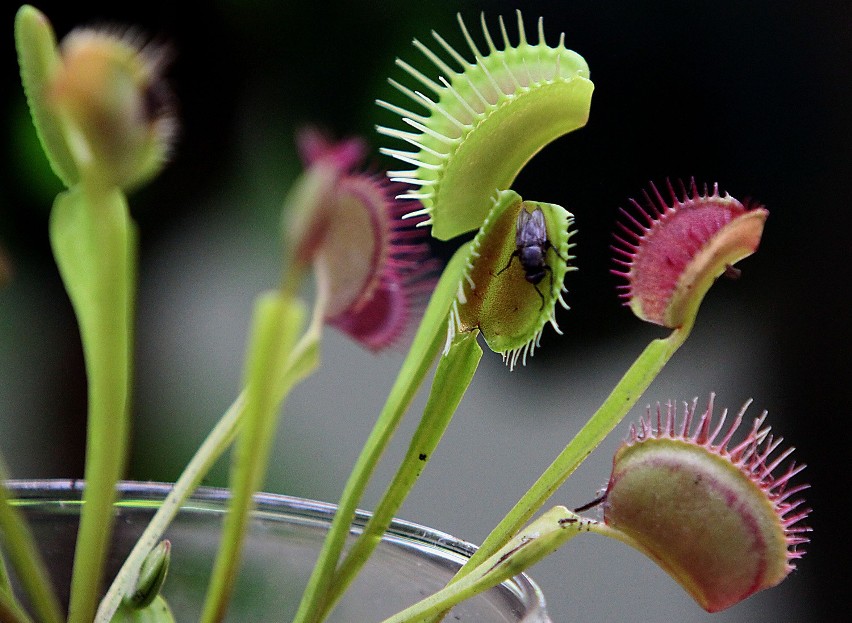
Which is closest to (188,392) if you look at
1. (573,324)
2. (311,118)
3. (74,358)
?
(74,358)

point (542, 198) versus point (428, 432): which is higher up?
point (542, 198)

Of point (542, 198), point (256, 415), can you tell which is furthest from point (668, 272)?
point (542, 198)

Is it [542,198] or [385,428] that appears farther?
[542,198]

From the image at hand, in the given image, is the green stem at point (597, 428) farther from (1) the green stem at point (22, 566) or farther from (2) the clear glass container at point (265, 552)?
(1) the green stem at point (22, 566)

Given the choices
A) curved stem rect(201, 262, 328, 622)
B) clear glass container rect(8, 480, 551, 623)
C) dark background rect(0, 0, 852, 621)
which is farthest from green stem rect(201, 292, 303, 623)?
dark background rect(0, 0, 852, 621)

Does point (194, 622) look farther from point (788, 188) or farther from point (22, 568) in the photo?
point (788, 188)

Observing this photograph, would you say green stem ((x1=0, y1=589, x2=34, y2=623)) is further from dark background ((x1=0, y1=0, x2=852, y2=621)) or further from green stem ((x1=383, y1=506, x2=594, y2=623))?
dark background ((x1=0, y1=0, x2=852, y2=621))

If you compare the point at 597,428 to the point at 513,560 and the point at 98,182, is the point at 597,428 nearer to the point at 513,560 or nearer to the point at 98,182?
the point at 513,560
